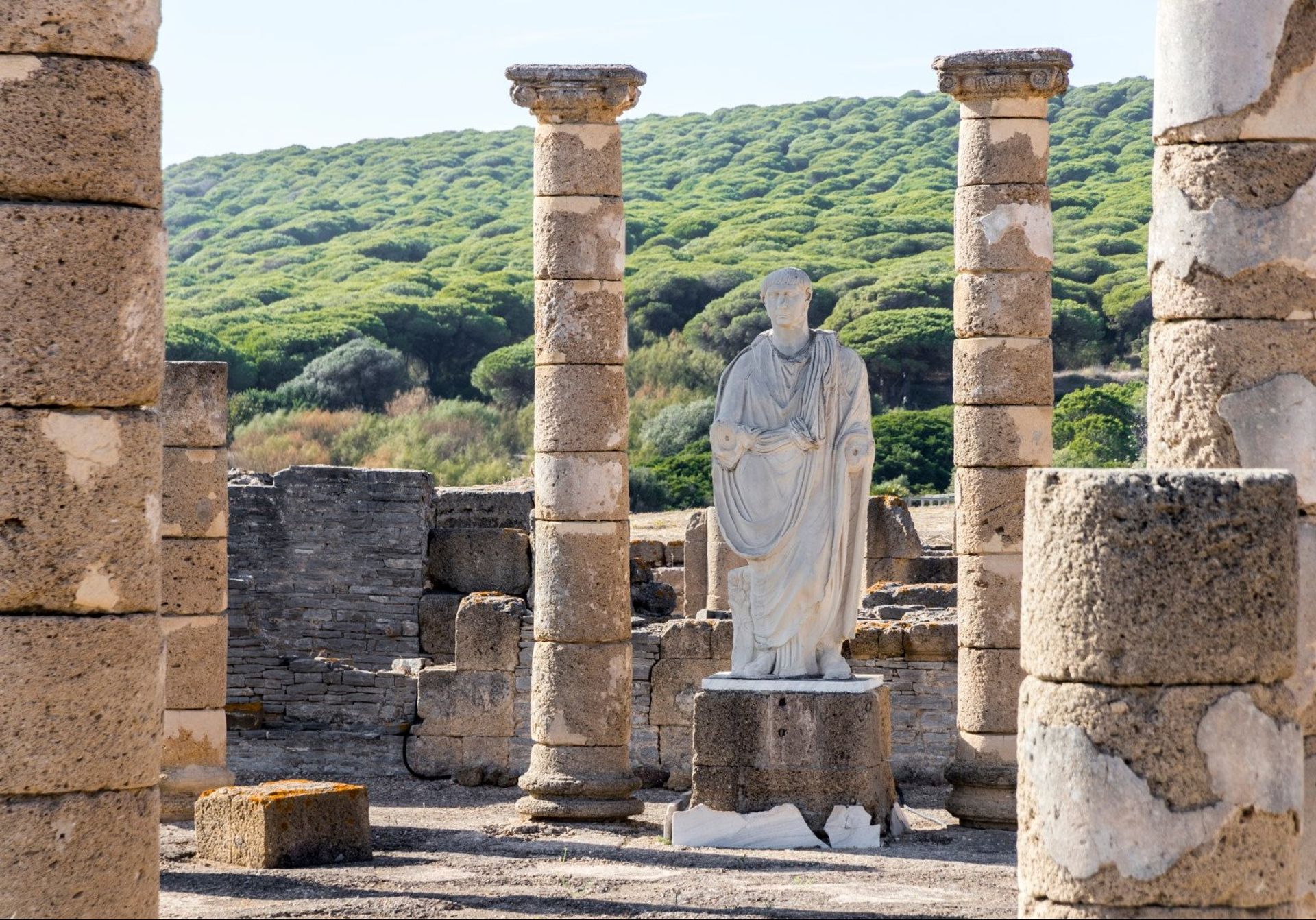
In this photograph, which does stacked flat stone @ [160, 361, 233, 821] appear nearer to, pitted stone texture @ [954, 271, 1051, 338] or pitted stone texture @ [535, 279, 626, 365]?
pitted stone texture @ [535, 279, 626, 365]

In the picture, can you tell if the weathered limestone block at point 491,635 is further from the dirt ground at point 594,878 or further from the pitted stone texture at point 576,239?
the pitted stone texture at point 576,239

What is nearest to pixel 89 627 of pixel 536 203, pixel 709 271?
pixel 536 203

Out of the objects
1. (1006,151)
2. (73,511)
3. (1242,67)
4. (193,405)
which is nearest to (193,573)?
(193,405)

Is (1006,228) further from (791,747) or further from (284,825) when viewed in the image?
(284,825)

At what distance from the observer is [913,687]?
15.9 m

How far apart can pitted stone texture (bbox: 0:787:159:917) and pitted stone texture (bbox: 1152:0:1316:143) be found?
162 inches

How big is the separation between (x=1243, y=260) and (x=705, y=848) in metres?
5.75

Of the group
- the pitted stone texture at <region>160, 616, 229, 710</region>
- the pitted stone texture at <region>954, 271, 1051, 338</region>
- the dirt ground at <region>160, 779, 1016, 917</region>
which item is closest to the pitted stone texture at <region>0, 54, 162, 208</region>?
the dirt ground at <region>160, 779, 1016, 917</region>

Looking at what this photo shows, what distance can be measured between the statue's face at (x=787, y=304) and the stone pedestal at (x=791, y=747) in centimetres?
197

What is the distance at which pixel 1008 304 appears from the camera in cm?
1464

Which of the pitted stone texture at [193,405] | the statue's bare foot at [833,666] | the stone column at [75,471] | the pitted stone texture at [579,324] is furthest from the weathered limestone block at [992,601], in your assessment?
the stone column at [75,471]

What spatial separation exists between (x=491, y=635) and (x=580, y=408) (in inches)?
112

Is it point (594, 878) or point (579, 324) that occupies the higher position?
point (579, 324)

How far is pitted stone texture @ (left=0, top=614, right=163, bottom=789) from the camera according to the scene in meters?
7.83
